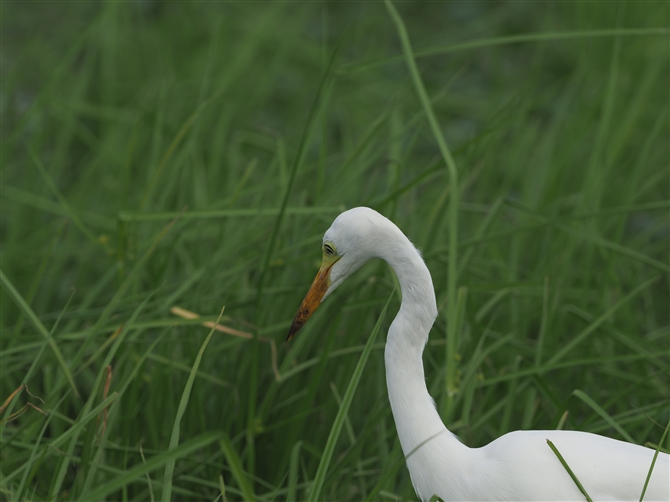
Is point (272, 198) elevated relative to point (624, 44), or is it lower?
lower

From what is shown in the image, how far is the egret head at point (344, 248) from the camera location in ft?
5.06

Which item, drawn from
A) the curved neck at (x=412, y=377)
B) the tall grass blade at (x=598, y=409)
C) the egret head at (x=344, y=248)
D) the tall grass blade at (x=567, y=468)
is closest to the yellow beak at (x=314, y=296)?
the egret head at (x=344, y=248)

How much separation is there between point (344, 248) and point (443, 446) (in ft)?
1.56

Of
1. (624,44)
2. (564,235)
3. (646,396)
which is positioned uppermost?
(624,44)

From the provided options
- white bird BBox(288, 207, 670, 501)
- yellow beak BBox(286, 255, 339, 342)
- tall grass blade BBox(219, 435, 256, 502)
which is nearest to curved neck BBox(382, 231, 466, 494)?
white bird BBox(288, 207, 670, 501)

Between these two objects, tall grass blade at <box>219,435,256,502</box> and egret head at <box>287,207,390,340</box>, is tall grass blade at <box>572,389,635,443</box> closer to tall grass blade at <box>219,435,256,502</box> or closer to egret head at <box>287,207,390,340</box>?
egret head at <box>287,207,390,340</box>

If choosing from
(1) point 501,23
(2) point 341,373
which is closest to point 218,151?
(2) point 341,373

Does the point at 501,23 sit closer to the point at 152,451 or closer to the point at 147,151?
the point at 147,151

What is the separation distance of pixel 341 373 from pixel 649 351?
994 millimetres

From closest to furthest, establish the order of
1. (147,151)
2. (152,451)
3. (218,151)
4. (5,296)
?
(152,451) → (5,296) → (218,151) → (147,151)

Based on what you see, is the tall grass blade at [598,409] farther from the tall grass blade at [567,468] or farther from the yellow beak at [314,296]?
the yellow beak at [314,296]

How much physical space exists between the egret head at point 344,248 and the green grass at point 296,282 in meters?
0.20

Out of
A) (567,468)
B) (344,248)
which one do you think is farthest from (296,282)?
(567,468)

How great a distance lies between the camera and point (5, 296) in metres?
2.60
